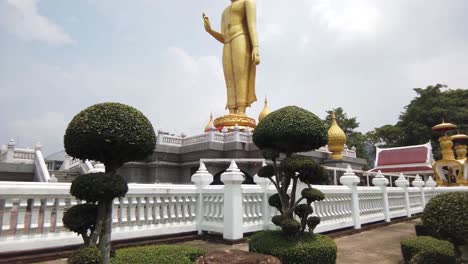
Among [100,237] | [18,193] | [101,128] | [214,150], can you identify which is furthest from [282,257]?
[214,150]

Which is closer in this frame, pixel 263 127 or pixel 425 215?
pixel 425 215

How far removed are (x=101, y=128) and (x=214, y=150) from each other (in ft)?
46.1

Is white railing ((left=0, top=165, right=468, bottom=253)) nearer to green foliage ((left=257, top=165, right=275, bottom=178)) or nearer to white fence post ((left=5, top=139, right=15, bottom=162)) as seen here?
green foliage ((left=257, top=165, right=275, bottom=178))

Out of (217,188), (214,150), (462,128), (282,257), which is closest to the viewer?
(282,257)

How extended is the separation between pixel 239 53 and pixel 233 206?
17.7m

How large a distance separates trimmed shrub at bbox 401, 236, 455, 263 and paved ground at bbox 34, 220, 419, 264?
507 mm

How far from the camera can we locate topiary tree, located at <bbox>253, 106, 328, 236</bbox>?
230 inches

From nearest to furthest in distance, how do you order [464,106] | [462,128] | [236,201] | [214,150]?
[236,201]
[214,150]
[462,128]
[464,106]

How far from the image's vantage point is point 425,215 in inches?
217

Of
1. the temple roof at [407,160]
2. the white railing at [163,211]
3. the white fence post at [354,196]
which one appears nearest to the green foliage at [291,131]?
the white railing at [163,211]

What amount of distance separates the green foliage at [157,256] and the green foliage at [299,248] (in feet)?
3.74

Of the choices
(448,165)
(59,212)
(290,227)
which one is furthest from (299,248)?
(448,165)

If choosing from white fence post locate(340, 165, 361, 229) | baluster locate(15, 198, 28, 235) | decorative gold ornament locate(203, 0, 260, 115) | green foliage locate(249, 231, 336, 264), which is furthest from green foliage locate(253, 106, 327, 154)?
decorative gold ornament locate(203, 0, 260, 115)

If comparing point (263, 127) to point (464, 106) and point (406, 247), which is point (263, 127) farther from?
point (464, 106)
